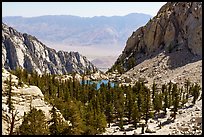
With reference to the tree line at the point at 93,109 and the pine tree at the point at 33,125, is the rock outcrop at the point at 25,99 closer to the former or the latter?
the tree line at the point at 93,109

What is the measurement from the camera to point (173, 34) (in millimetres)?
114500

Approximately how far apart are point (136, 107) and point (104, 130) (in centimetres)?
855

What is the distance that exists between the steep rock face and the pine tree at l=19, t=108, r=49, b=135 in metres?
68.1

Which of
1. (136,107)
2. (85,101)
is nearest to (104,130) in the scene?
(136,107)

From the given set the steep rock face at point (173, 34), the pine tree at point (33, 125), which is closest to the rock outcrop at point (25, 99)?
the pine tree at point (33, 125)

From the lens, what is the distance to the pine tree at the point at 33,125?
3878 centimetres

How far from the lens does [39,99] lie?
158 feet

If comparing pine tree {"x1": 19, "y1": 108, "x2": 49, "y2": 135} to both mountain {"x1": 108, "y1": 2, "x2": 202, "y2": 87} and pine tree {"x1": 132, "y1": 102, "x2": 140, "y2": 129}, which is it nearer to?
pine tree {"x1": 132, "y1": 102, "x2": 140, "y2": 129}

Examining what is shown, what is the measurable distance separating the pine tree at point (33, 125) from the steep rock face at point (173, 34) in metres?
68.1

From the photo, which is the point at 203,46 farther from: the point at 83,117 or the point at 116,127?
A: the point at 83,117

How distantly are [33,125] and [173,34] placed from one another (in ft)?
272

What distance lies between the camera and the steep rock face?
105 metres

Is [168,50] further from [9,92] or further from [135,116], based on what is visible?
[9,92]

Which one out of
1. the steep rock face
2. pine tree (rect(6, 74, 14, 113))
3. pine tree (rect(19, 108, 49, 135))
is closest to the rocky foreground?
pine tree (rect(19, 108, 49, 135))
